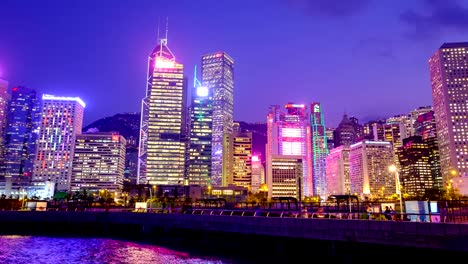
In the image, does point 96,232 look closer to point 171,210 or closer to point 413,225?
point 171,210

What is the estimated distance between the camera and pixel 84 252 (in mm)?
46188

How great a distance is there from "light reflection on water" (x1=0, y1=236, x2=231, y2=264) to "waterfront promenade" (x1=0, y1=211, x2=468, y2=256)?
5.24 m

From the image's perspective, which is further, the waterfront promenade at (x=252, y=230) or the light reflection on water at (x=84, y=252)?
the light reflection on water at (x=84, y=252)

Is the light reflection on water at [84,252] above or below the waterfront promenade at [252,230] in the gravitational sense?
below

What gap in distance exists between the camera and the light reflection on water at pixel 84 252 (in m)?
40.4

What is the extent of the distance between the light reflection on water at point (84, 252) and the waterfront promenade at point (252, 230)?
524cm

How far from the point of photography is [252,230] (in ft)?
139

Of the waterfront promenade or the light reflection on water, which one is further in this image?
the light reflection on water

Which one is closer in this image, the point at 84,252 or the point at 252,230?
the point at 252,230

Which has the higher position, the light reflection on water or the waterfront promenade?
the waterfront promenade

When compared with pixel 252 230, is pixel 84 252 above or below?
below

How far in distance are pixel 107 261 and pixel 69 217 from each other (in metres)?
32.1

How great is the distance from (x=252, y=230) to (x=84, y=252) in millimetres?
21130

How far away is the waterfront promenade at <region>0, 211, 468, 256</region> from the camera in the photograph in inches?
1129
